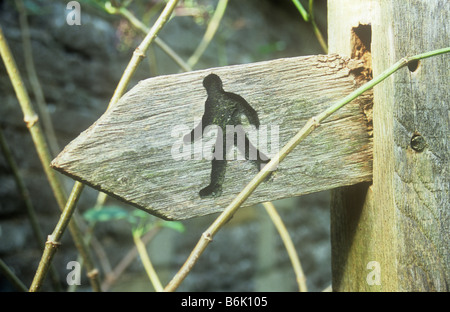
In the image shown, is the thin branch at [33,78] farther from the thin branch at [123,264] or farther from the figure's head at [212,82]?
the figure's head at [212,82]

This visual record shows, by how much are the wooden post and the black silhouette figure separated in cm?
16

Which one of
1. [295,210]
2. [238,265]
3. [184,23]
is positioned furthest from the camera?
[295,210]

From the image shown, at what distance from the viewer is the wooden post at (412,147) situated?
1.50ft

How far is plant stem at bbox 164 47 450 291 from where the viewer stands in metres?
0.41

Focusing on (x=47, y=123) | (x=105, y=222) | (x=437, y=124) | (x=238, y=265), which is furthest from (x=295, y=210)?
(x=437, y=124)

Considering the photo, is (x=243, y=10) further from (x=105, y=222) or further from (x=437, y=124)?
(x=437, y=124)

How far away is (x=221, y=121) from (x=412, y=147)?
0.23 metres

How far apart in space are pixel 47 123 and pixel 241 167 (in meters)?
0.88

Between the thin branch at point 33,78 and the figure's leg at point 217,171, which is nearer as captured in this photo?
the figure's leg at point 217,171

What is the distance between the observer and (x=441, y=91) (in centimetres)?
47

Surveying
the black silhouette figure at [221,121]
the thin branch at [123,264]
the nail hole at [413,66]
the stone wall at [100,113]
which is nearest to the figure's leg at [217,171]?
the black silhouette figure at [221,121]

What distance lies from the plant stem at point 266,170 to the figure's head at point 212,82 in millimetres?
103

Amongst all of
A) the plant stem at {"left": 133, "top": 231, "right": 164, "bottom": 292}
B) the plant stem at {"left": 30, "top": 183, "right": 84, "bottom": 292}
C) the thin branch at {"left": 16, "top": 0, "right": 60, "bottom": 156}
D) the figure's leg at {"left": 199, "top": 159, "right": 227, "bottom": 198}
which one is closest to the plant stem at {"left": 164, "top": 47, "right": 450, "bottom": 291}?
the figure's leg at {"left": 199, "top": 159, "right": 227, "bottom": 198}
